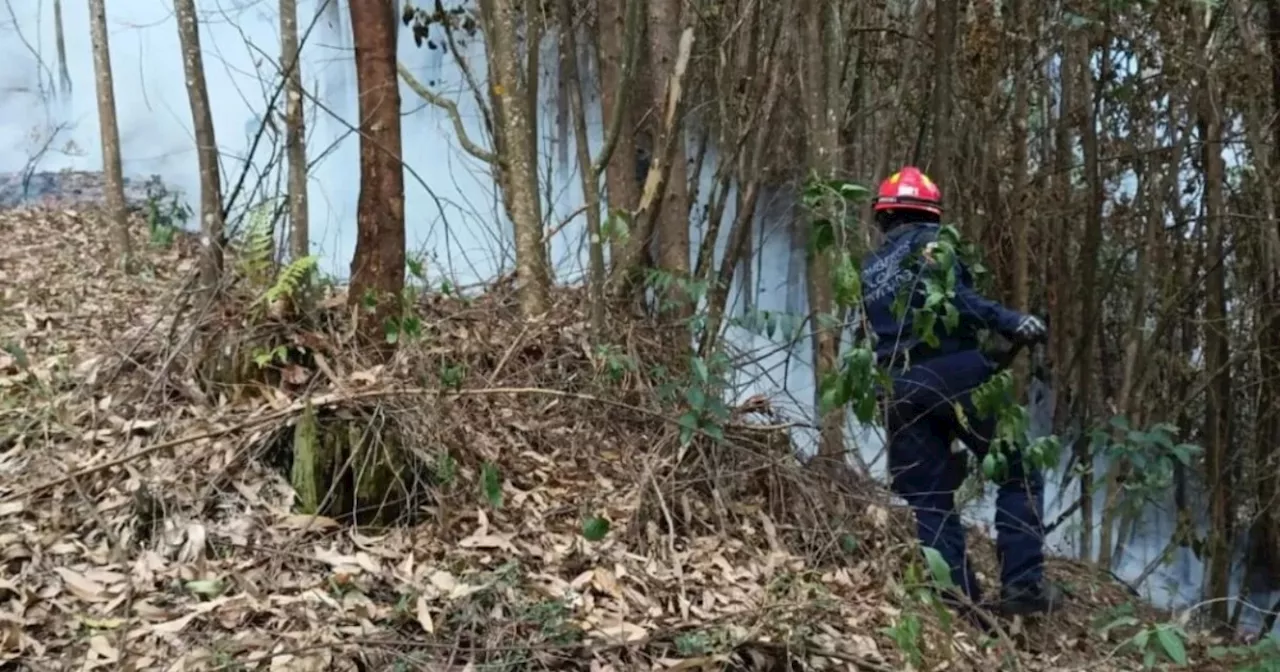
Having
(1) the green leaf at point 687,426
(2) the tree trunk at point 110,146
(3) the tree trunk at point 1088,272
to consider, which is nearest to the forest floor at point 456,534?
(1) the green leaf at point 687,426

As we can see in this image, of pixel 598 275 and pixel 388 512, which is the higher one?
pixel 598 275

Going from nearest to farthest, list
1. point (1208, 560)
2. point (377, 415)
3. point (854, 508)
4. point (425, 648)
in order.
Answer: point (425, 648) < point (377, 415) < point (854, 508) < point (1208, 560)

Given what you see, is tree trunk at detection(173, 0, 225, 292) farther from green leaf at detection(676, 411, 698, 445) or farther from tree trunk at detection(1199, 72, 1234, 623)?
tree trunk at detection(1199, 72, 1234, 623)

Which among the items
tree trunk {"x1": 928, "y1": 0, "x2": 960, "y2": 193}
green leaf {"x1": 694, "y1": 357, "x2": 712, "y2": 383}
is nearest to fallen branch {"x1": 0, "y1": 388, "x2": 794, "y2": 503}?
green leaf {"x1": 694, "y1": 357, "x2": 712, "y2": 383}

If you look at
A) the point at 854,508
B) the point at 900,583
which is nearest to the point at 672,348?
the point at 854,508

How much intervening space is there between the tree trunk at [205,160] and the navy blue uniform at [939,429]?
7.78ft

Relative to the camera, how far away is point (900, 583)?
351 centimetres

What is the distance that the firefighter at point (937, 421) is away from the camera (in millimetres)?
3654

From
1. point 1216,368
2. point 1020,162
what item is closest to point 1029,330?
point 1020,162

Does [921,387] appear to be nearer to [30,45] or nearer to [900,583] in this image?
[900,583]

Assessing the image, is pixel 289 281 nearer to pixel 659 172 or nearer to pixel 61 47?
pixel 659 172

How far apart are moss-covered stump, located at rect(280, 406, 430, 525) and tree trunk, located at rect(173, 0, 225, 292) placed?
2.77ft

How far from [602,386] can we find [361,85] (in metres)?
1.47

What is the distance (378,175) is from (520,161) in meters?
0.73
